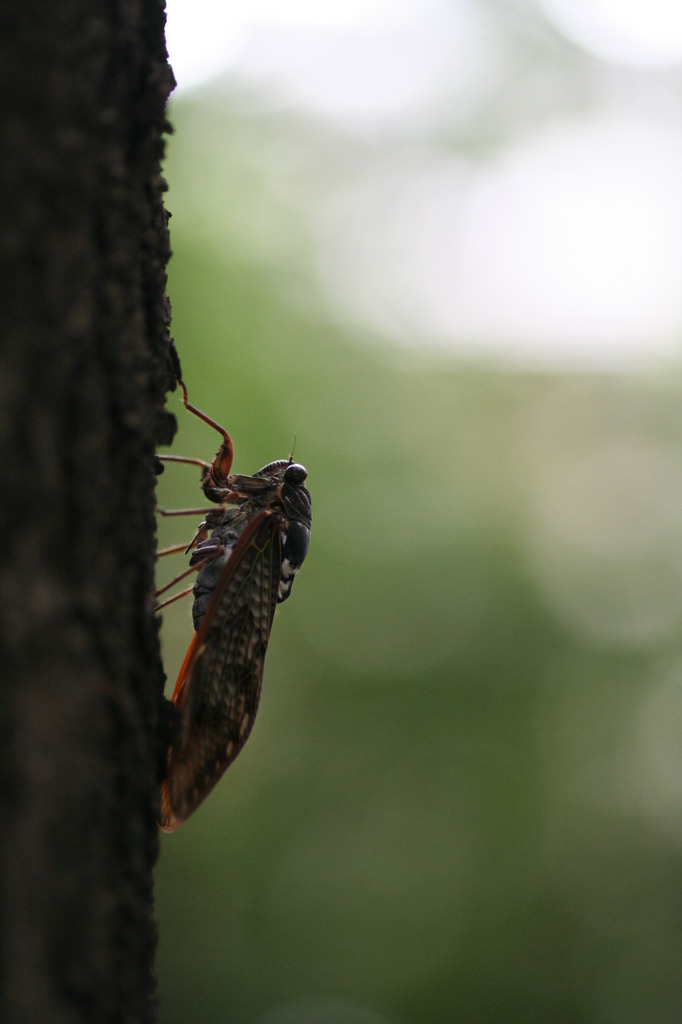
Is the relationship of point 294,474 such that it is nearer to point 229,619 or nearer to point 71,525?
point 229,619

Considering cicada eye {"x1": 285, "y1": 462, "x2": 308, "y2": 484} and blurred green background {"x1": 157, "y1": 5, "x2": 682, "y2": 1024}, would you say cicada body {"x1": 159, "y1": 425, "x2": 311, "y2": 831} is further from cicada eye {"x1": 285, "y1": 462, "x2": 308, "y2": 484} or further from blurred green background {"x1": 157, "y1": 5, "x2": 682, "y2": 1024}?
blurred green background {"x1": 157, "y1": 5, "x2": 682, "y2": 1024}

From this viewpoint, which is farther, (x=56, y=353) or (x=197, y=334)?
(x=197, y=334)

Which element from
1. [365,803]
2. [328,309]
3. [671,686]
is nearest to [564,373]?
[328,309]

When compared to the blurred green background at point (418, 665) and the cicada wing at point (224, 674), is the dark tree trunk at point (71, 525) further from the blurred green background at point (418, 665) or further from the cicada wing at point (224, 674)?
the blurred green background at point (418, 665)

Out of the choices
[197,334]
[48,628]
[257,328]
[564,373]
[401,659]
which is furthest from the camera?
[564,373]

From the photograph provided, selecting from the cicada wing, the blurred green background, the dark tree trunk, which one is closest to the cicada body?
the cicada wing

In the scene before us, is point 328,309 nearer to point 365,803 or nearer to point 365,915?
point 365,803
